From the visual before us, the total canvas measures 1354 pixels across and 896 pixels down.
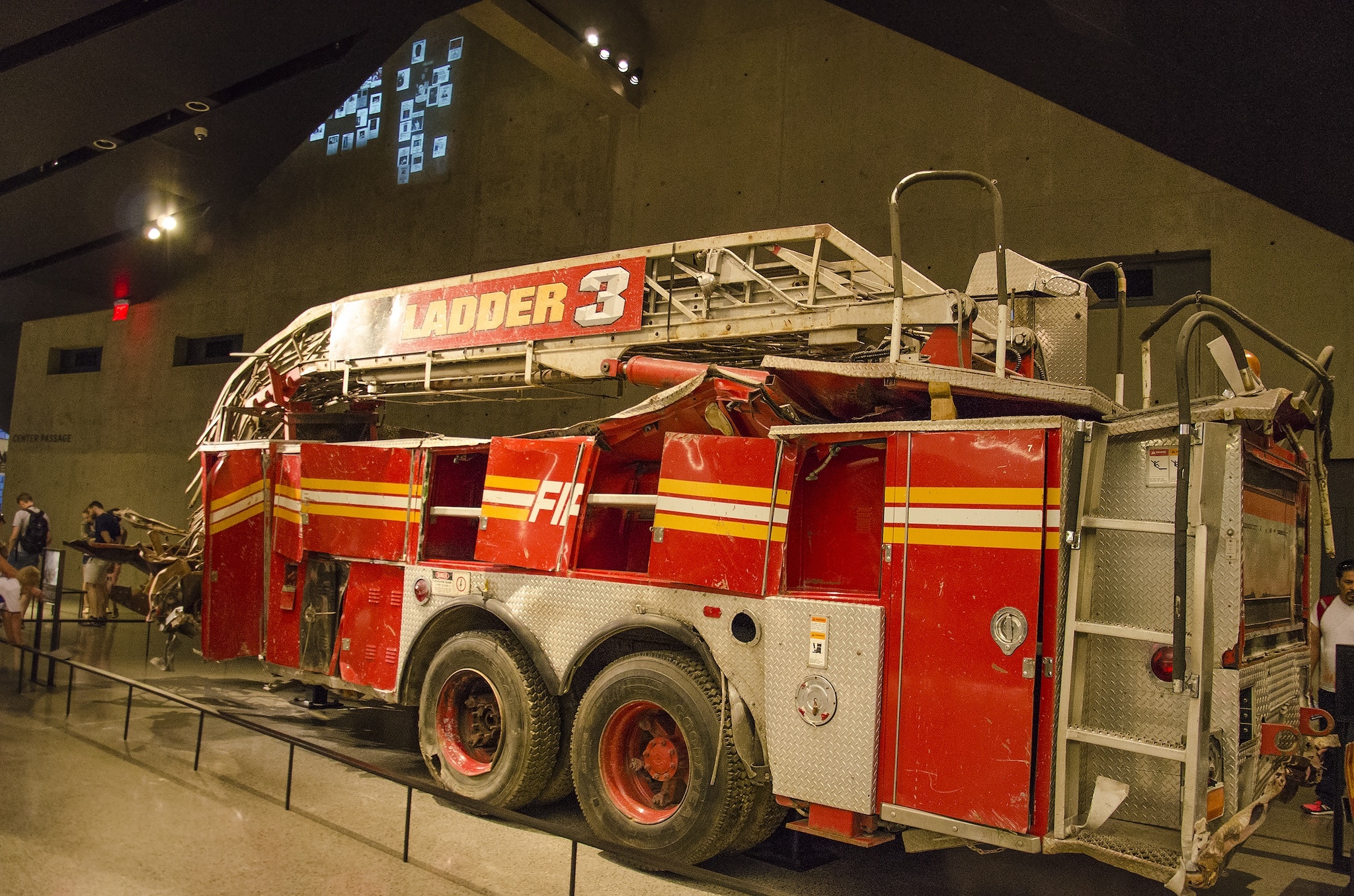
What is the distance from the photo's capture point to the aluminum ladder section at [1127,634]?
3.86m

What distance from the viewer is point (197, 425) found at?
57.2ft

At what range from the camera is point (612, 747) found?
220 inches

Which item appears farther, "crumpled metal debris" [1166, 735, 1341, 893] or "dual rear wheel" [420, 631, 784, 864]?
"dual rear wheel" [420, 631, 784, 864]

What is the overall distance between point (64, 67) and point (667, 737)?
10.8m

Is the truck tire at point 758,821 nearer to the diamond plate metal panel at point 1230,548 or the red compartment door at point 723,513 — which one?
the red compartment door at point 723,513

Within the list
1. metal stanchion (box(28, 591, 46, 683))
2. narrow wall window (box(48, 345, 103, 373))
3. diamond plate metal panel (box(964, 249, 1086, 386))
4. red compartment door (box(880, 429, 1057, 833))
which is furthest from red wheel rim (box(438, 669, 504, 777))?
narrow wall window (box(48, 345, 103, 373))

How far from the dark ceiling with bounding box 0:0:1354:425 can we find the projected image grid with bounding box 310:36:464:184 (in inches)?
15.5

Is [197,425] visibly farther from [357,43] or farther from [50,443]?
[357,43]

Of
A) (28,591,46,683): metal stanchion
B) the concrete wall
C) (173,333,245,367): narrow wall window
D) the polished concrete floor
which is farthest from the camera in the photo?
(173,333,245,367): narrow wall window

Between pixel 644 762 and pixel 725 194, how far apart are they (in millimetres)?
8034

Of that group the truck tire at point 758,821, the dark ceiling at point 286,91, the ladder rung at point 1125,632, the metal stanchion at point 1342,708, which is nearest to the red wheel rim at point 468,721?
the truck tire at point 758,821

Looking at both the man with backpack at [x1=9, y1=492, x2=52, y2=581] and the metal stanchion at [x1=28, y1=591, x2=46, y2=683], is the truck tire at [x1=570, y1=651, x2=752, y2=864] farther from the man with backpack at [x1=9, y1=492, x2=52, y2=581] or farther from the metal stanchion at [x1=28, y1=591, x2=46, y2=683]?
the man with backpack at [x1=9, y1=492, x2=52, y2=581]

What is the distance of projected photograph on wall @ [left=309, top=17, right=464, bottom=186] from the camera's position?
1468 centimetres

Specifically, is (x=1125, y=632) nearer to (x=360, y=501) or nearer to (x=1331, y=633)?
(x=1331, y=633)
